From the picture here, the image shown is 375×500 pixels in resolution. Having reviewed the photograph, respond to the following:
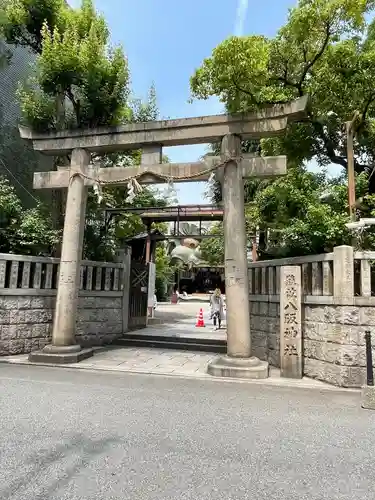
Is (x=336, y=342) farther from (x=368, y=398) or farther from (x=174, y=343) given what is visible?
(x=174, y=343)

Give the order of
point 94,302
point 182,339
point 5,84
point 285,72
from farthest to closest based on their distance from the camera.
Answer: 1. point 5,84
2. point 182,339
3. point 94,302
4. point 285,72

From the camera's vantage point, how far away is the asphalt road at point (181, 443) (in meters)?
3.29

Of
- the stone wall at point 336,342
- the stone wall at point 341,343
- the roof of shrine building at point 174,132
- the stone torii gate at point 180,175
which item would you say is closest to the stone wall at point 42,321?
the stone torii gate at point 180,175

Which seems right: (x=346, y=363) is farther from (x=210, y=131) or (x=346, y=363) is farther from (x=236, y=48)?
(x=236, y=48)

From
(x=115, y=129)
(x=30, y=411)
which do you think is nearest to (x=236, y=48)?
(x=115, y=129)

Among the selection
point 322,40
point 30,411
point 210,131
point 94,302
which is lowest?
point 30,411

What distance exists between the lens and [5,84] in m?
14.0

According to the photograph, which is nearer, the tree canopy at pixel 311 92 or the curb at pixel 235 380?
the curb at pixel 235 380

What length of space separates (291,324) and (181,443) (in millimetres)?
4279

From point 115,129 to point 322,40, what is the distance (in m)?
5.88

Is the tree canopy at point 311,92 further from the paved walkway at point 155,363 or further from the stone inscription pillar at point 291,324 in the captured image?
the paved walkway at point 155,363

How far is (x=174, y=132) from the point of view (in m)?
9.03

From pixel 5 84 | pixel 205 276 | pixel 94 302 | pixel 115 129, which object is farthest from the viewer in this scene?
pixel 205 276

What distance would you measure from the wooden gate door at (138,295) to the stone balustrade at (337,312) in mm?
5833
